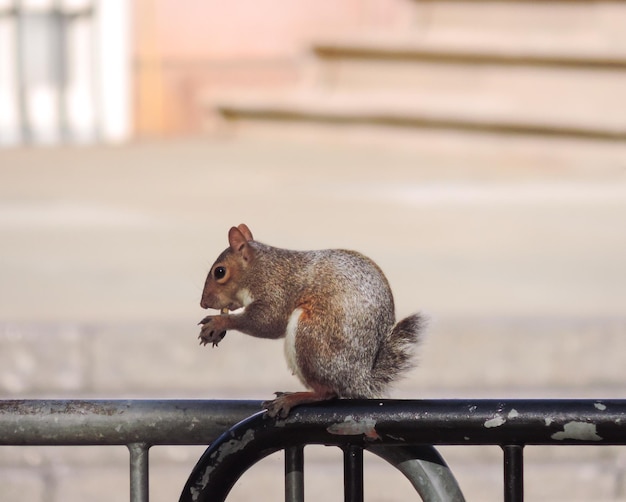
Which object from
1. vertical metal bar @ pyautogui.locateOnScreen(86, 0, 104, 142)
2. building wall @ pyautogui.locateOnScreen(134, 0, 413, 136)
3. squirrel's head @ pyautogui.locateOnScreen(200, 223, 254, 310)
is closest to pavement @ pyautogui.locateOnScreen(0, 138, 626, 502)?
squirrel's head @ pyautogui.locateOnScreen(200, 223, 254, 310)

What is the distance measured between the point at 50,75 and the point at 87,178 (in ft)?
7.54

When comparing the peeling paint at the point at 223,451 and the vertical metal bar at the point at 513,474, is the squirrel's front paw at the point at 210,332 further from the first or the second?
the vertical metal bar at the point at 513,474

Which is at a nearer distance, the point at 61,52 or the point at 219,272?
the point at 219,272

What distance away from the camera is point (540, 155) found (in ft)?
26.3

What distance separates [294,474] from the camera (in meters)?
1.33

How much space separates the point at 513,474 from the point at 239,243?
1.35ft

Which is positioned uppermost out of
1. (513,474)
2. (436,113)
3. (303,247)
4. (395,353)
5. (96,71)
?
(96,71)

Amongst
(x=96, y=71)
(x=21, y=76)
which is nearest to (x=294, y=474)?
(x=96, y=71)

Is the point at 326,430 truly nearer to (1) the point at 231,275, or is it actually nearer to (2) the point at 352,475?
(2) the point at 352,475

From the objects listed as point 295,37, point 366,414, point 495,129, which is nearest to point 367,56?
point 295,37

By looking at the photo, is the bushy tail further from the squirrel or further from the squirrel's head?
the squirrel's head

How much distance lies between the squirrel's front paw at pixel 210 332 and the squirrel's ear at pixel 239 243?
0.08m

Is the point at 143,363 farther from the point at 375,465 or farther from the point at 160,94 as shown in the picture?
the point at 160,94

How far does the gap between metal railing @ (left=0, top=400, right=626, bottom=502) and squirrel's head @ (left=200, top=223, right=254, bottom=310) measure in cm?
14
